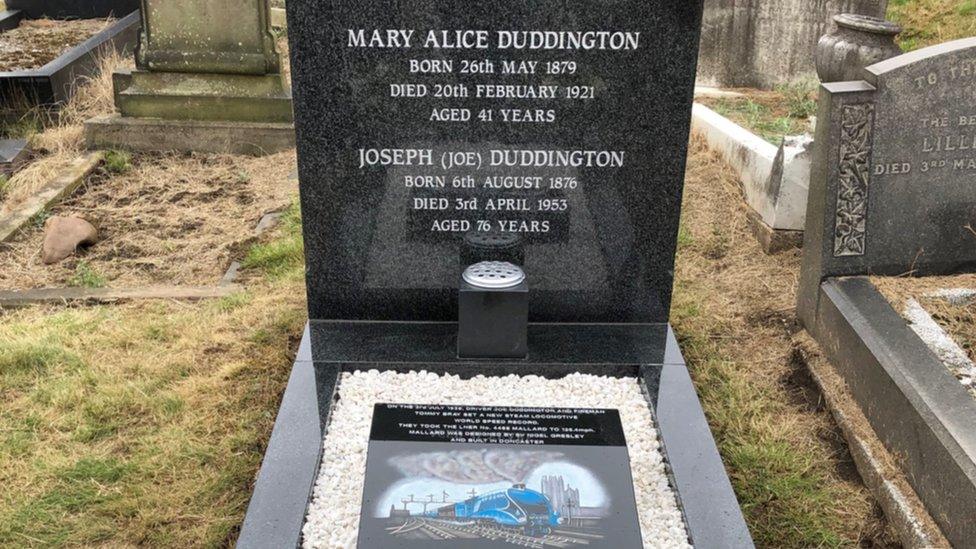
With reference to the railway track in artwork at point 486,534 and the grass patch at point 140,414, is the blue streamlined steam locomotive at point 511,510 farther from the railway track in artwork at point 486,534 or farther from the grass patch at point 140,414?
the grass patch at point 140,414

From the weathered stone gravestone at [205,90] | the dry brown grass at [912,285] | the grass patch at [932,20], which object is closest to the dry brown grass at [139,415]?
the weathered stone gravestone at [205,90]

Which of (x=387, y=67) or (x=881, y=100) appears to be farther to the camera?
(x=881, y=100)

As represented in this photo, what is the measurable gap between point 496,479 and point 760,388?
159cm

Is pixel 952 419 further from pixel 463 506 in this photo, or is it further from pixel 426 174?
pixel 426 174

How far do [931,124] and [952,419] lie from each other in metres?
Result: 1.44

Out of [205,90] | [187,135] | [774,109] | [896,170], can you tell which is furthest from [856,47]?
[187,135]

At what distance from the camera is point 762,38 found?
771 centimetres

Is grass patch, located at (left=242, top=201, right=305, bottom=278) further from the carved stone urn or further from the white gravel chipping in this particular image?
the carved stone urn

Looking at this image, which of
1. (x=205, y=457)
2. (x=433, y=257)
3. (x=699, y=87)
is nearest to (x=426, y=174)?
(x=433, y=257)

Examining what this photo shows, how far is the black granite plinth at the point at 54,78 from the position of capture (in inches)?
267

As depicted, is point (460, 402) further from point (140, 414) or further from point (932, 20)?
point (932, 20)

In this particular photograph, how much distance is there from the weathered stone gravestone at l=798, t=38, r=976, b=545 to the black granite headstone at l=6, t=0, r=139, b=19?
28.9 ft

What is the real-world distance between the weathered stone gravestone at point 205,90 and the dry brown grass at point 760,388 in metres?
3.06

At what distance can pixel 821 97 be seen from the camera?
3.78m
